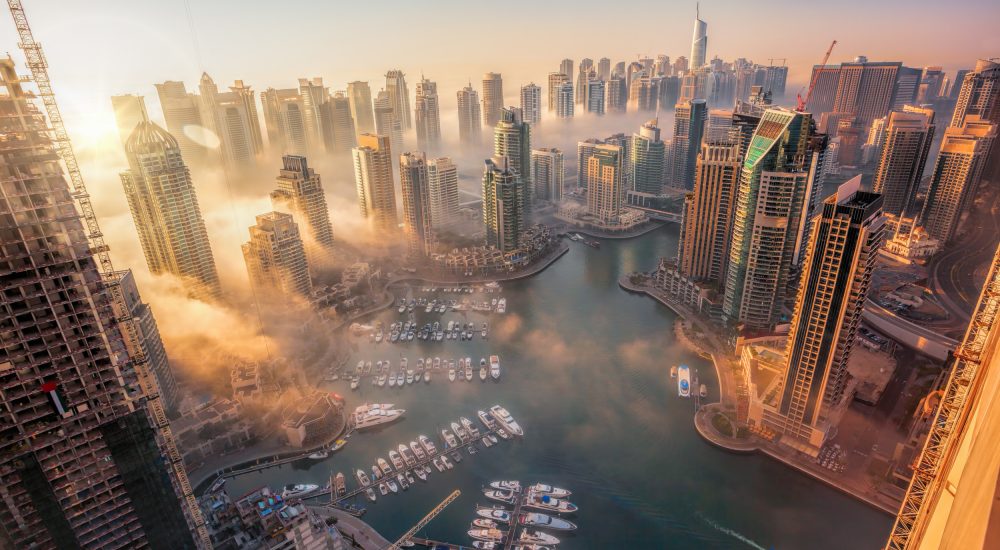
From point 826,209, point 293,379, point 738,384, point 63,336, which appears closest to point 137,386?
point 63,336

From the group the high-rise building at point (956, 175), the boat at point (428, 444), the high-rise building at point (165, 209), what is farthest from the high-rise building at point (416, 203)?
the high-rise building at point (956, 175)

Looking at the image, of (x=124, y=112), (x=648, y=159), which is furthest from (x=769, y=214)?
(x=124, y=112)

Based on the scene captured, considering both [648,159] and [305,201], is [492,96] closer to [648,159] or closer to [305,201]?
[648,159]

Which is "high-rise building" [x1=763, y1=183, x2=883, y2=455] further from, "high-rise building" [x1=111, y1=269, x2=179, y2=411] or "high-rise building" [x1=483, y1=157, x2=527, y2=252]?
"high-rise building" [x1=111, y1=269, x2=179, y2=411]

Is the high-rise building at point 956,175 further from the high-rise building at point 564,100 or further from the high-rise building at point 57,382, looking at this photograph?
the high-rise building at point 57,382

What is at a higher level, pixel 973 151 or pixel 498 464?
pixel 973 151

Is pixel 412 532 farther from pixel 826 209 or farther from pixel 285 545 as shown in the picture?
pixel 826 209
